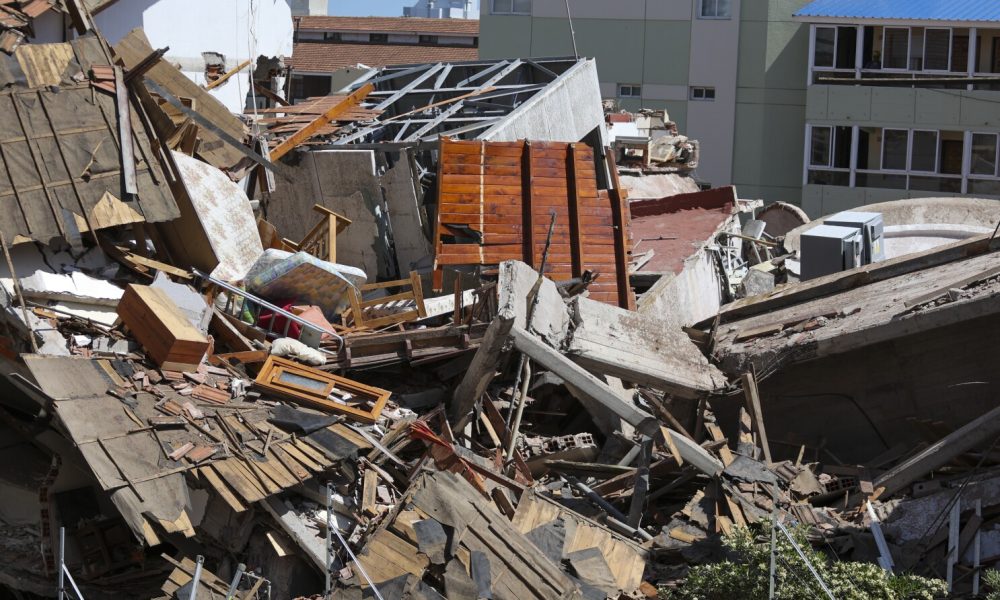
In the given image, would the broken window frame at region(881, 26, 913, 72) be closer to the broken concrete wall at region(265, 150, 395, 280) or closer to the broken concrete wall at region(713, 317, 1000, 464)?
the broken concrete wall at region(265, 150, 395, 280)

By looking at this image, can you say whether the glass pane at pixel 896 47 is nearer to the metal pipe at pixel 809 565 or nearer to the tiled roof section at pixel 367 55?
the tiled roof section at pixel 367 55

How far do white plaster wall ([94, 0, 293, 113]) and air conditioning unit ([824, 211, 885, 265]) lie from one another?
10030 millimetres

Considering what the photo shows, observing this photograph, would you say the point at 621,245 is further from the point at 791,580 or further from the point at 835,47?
the point at 835,47

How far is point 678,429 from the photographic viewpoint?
37.9ft

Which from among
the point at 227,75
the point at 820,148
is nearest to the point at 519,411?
the point at 227,75

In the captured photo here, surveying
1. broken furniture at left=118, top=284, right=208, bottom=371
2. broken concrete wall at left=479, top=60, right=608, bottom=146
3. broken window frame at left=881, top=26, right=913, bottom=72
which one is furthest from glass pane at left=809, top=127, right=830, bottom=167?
broken furniture at left=118, top=284, right=208, bottom=371

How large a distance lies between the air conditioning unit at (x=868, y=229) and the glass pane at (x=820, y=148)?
59.9ft

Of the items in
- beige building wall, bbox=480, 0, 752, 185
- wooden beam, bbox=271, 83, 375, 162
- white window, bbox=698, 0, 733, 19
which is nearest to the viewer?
wooden beam, bbox=271, 83, 375, 162

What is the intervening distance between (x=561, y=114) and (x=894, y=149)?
1956 cm

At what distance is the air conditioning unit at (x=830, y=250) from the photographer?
53.3ft

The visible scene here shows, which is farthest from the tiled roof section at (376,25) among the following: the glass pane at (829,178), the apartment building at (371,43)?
the glass pane at (829,178)

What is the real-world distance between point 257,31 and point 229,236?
912 cm

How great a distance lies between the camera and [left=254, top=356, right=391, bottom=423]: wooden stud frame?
10.4m

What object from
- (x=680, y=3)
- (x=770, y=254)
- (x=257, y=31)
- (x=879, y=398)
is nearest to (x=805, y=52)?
(x=680, y=3)
